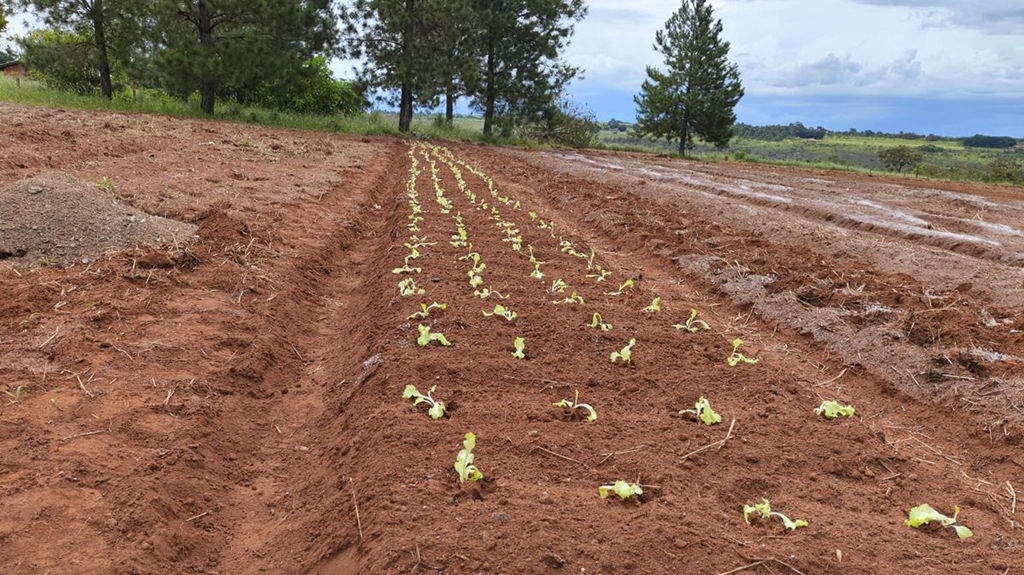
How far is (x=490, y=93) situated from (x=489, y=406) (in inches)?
1273

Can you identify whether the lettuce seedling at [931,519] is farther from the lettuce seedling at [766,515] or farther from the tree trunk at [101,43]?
the tree trunk at [101,43]

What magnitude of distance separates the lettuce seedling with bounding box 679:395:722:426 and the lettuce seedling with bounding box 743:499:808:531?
0.79m

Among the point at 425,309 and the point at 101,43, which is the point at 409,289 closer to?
the point at 425,309

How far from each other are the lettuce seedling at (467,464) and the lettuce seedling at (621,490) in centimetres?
57

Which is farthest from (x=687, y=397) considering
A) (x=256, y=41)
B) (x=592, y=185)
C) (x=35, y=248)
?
(x=256, y=41)

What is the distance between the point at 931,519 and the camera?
2936 mm

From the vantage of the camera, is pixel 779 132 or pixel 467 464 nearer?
pixel 467 464

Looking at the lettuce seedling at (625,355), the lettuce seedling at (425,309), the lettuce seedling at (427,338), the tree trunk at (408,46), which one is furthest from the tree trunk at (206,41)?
the lettuce seedling at (625,355)

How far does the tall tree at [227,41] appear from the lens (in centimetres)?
2216

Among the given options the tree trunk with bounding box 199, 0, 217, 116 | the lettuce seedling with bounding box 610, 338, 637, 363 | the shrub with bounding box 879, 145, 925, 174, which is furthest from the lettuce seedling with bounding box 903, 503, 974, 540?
the shrub with bounding box 879, 145, 925, 174

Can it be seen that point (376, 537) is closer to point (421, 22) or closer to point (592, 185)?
point (592, 185)

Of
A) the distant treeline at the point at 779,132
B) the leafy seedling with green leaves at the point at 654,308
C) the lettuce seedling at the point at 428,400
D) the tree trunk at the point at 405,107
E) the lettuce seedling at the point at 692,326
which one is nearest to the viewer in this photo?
the lettuce seedling at the point at 428,400

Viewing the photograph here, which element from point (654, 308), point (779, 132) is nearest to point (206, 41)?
point (654, 308)

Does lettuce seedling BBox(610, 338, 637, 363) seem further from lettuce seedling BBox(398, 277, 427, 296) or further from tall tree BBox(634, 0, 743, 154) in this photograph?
tall tree BBox(634, 0, 743, 154)
